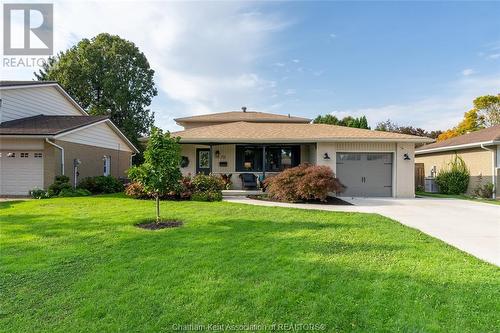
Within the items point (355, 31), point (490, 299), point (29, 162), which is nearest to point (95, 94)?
point (29, 162)

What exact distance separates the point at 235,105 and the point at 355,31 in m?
14.0

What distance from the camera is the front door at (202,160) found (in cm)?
1622

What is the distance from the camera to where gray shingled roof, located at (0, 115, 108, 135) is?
13.4m

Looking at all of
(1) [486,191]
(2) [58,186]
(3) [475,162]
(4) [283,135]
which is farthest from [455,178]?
(2) [58,186]

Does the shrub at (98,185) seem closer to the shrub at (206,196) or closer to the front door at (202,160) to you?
the front door at (202,160)

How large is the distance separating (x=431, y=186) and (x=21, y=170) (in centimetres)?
2316

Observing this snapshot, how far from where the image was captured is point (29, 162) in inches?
543

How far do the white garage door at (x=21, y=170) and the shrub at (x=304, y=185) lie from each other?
11.2 metres

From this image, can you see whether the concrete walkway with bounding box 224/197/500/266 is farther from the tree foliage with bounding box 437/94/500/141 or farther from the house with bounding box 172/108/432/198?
the tree foliage with bounding box 437/94/500/141

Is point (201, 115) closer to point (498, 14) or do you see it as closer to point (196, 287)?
point (498, 14)

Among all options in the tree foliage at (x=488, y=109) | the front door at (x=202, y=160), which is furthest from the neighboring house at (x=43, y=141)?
the tree foliage at (x=488, y=109)

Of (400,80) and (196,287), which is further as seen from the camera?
(400,80)

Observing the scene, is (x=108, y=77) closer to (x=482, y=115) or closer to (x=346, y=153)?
→ (x=346, y=153)

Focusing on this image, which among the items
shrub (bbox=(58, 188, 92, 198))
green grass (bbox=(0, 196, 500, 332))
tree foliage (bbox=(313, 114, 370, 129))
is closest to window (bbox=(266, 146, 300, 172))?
shrub (bbox=(58, 188, 92, 198))
